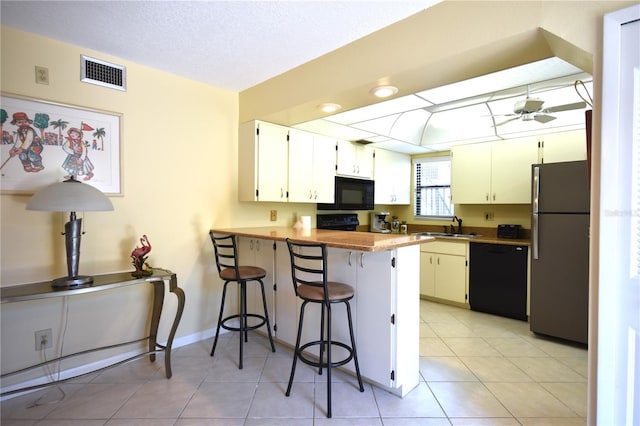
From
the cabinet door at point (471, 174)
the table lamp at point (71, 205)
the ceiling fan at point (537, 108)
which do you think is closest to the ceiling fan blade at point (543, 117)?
the ceiling fan at point (537, 108)

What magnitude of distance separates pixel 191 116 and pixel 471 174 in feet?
11.6

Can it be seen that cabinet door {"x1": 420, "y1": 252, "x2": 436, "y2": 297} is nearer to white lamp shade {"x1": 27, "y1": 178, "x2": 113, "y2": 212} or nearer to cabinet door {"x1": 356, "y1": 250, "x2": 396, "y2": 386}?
cabinet door {"x1": 356, "y1": 250, "x2": 396, "y2": 386}

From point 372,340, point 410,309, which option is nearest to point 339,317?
point 372,340

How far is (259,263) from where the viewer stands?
2998mm

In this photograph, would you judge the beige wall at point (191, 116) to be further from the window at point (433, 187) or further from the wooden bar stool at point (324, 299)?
the window at point (433, 187)

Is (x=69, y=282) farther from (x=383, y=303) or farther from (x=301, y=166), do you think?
(x=301, y=166)

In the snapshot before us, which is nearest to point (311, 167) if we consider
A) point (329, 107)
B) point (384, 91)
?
point (329, 107)

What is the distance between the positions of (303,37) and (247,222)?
195 centimetres

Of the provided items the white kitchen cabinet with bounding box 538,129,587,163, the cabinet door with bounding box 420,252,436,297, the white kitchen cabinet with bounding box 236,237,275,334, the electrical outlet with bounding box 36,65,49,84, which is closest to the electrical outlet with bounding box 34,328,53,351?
the white kitchen cabinet with bounding box 236,237,275,334

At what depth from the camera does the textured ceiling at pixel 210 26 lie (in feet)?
6.07

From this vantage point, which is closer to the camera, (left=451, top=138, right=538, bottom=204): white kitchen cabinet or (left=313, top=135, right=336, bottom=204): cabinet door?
(left=313, top=135, right=336, bottom=204): cabinet door

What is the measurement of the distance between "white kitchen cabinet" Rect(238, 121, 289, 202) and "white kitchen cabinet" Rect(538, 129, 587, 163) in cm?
298

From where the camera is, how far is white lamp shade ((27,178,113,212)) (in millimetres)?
1868

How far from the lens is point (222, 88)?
10.3ft
